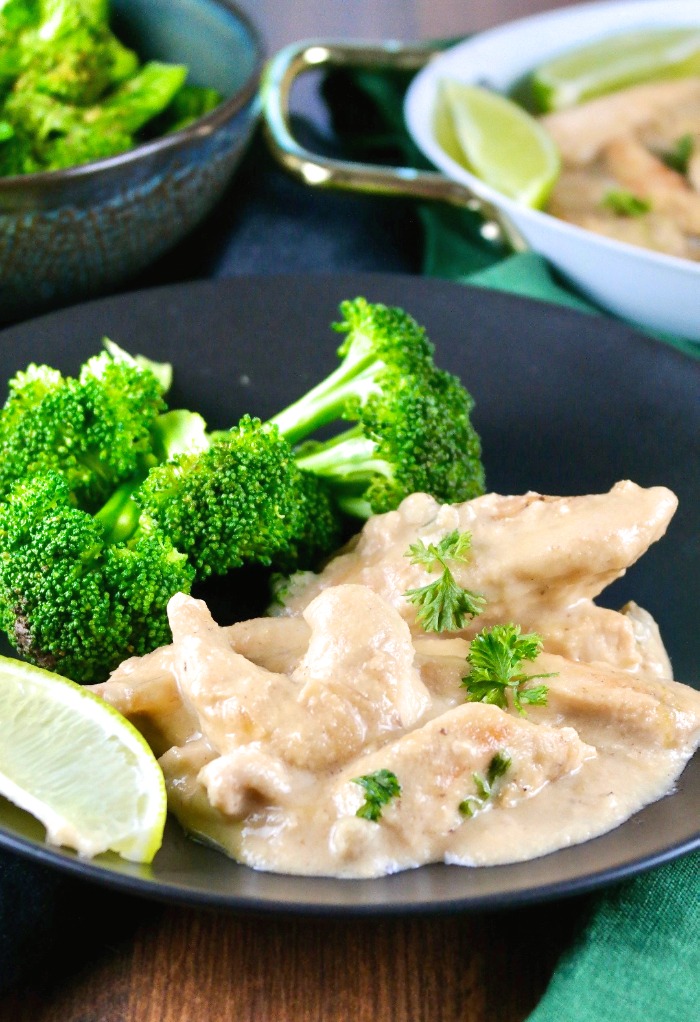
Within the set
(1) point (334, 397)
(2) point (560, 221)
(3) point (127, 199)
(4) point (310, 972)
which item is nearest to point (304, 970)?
(4) point (310, 972)

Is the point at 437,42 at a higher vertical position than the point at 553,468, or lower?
higher

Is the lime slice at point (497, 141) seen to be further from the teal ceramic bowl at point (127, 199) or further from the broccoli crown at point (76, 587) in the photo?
the broccoli crown at point (76, 587)

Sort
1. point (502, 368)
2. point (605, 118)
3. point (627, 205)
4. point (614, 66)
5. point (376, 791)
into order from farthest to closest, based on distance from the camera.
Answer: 1. point (614, 66)
2. point (605, 118)
3. point (627, 205)
4. point (502, 368)
5. point (376, 791)

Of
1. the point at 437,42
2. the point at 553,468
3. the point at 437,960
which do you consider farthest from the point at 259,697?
the point at 437,42

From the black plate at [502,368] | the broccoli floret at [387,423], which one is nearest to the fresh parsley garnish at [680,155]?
the black plate at [502,368]

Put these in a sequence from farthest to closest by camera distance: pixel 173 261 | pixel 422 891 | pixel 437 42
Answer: pixel 437 42 < pixel 173 261 < pixel 422 891

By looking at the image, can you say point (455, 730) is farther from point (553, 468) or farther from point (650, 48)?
point (650, 48)

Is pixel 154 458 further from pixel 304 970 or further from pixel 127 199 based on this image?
pixel 304 970
